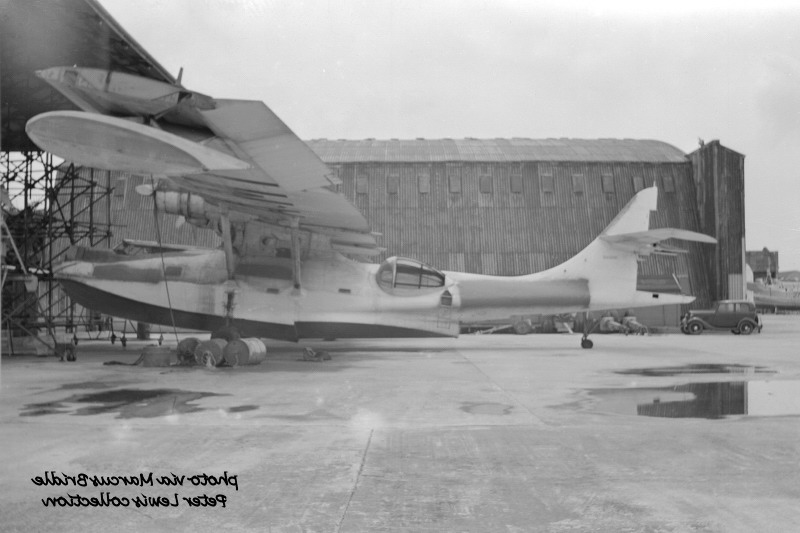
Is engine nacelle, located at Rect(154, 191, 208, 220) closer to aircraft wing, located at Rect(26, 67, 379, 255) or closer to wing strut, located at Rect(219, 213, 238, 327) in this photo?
wing strut, located at Rect(219, 213, 238, 327)

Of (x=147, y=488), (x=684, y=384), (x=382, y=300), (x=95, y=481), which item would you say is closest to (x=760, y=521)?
(x=147, y=488)

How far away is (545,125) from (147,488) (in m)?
9.16

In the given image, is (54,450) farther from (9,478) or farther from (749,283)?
(749,283)

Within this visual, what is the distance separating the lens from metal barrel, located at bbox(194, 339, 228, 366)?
537 inches

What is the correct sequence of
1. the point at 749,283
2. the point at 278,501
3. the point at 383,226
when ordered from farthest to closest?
the point at 749,283 → the point at 383,226 → the point at 278,501

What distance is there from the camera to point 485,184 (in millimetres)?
39875

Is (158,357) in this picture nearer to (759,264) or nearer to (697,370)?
(697,370)

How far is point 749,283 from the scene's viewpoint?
46.8m

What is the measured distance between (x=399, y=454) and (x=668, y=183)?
3845 centimetres

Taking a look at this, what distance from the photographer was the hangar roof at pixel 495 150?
41000mm

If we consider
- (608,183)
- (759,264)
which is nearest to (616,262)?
(608,183)

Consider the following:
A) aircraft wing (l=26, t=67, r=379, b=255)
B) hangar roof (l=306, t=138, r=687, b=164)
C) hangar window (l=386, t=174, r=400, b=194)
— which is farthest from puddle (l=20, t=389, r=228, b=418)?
hangar roof (l=306, t=138, r=687, b=164)

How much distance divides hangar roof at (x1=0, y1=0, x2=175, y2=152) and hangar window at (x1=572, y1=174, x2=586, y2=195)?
26919 millimetres

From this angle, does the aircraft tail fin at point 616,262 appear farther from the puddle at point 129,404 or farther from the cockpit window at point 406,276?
the puddle at point 129,404
